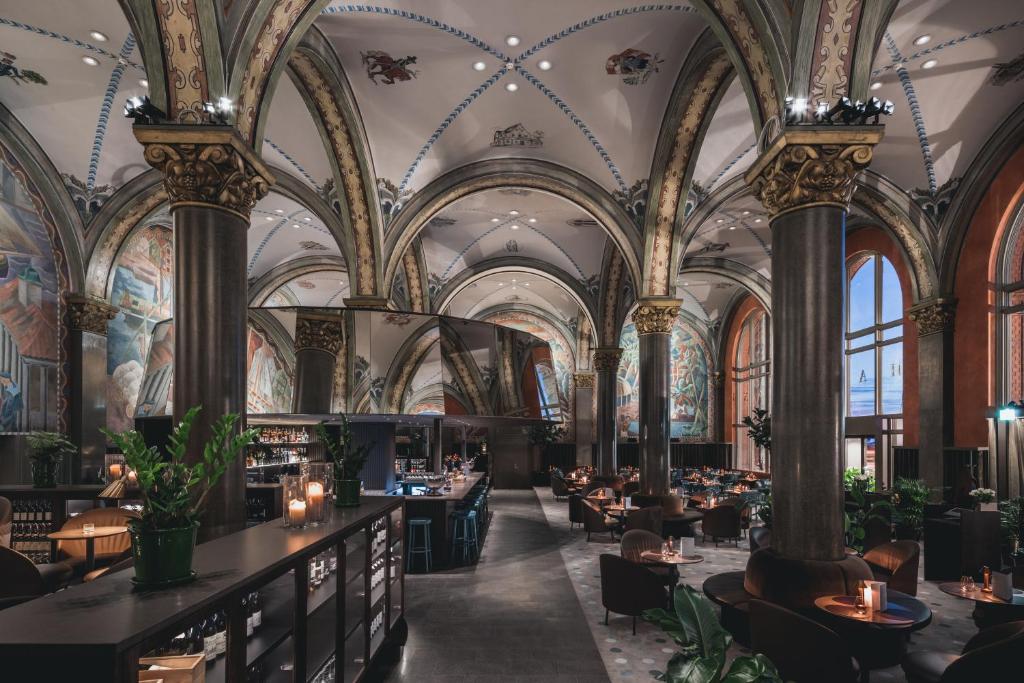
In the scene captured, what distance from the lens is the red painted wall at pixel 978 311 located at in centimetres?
966

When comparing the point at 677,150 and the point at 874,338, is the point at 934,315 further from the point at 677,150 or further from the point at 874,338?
the point at 677,150

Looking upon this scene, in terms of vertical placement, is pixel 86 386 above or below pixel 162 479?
above

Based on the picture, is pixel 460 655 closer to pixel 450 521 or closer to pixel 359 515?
pixel 359 515

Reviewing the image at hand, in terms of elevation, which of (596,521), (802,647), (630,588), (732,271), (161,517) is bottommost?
(596,521)

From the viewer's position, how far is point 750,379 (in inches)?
767

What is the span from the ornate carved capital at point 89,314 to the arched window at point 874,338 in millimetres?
14600

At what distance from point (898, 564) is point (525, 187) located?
7.63 meters

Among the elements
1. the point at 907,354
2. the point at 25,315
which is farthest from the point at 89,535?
the point at 907,354

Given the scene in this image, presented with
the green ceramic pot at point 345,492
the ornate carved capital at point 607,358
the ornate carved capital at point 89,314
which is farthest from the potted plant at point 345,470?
the ornate carved capital at point 607,358

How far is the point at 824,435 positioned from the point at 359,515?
3.18 m

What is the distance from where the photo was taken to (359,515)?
3.82 meters

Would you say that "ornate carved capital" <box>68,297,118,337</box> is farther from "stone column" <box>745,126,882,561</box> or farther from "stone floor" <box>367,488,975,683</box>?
"stone column" <box>745,126,882,561</box>

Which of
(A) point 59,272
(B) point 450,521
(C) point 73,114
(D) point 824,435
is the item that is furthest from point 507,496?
(D) point 824,435

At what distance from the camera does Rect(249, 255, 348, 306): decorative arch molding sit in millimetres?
16047
